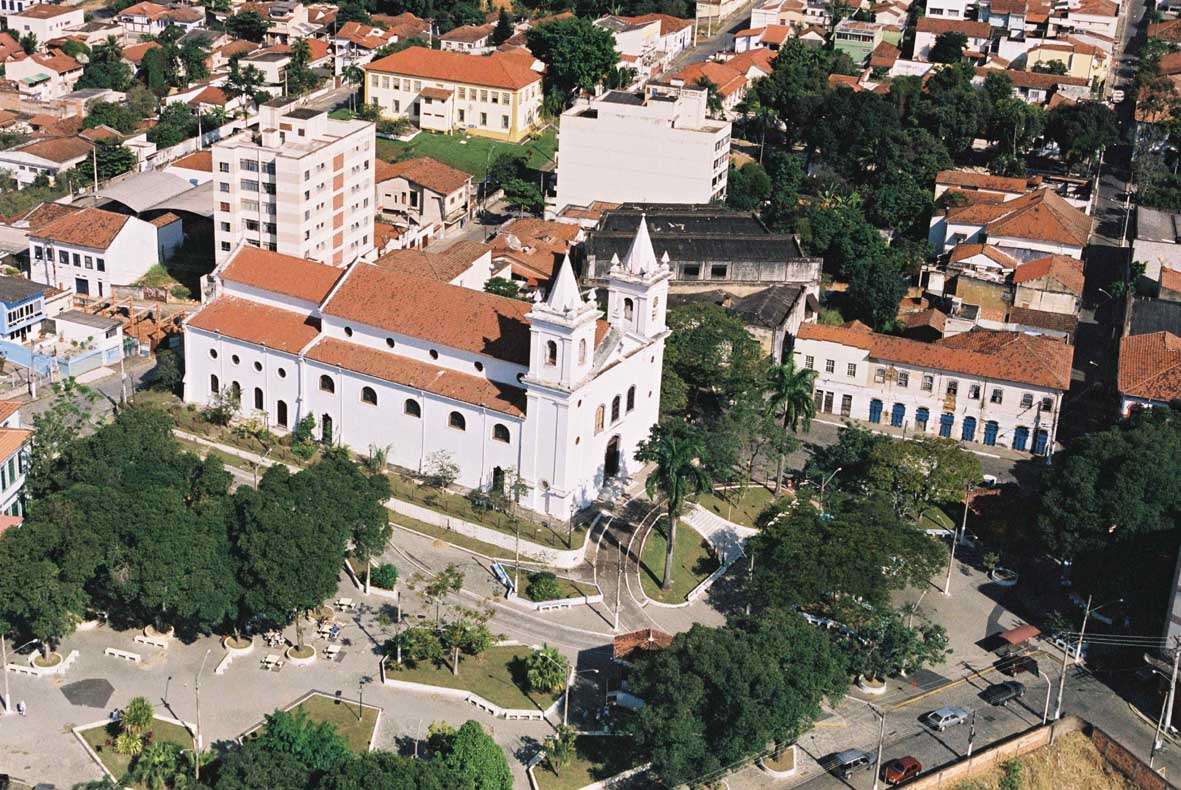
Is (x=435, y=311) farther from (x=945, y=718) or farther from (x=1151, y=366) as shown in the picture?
(x=1151, y=366)

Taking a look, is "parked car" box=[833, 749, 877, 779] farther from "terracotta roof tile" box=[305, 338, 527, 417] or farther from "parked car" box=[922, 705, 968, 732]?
"terracotta roof tile" box=[305, 338, 527, 417]

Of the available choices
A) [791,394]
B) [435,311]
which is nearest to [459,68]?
[435,311]

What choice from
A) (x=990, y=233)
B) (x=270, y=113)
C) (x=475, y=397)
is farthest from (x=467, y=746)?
(x=990, y=233)

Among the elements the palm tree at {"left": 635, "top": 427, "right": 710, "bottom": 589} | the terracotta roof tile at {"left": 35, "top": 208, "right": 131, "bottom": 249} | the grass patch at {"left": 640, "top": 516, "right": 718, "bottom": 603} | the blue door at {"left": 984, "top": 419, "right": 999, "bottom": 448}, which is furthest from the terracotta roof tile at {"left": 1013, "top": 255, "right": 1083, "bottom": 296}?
the terracotta roof tile at {"left": 35, "top": 208, "right": 131, "bottom": 249}

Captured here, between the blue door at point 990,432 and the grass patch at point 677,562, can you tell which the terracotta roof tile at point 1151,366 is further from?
the grass patch at point 677,562

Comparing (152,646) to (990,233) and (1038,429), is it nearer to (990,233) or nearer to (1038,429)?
(1038,429)

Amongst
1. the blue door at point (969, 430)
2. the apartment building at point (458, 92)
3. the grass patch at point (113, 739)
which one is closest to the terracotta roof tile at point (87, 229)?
the apartment building at point (458, 92)

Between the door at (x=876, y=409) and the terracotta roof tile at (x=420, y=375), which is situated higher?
the terracotta roof tile at (x=420, y=375)
